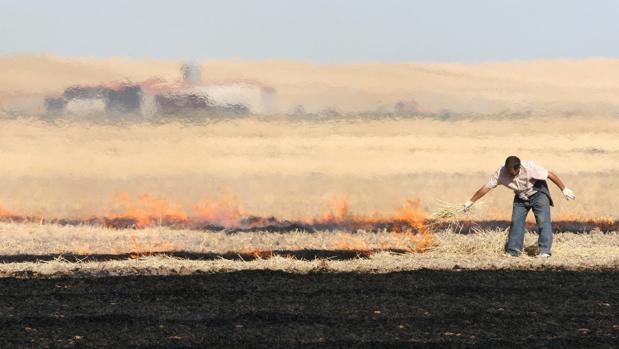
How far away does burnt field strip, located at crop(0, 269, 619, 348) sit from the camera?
11.4 metres

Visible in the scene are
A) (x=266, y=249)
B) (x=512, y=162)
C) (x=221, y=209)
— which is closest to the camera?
(x=512, y=162)

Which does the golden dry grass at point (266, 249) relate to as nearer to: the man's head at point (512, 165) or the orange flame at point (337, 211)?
the man's head at point (512, 165)

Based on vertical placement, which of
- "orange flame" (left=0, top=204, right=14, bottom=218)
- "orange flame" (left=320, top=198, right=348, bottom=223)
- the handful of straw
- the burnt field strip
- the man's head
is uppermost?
the man's head

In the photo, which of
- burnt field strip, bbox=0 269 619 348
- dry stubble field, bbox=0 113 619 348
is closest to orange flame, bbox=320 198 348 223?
dry stubble field, bbox=0 113 619 348

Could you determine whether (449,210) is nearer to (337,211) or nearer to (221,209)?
(337,211)

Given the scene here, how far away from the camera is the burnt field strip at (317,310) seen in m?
11.4

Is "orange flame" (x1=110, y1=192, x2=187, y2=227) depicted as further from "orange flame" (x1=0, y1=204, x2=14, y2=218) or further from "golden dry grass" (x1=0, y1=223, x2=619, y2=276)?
"orange flame" (x1=0, y1=204, x2=14, y2=218)

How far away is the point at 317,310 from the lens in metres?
12.9

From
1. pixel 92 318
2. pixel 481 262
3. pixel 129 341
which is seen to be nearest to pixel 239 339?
pixel 129 341

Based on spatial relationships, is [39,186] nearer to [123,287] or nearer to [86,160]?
[86,160]

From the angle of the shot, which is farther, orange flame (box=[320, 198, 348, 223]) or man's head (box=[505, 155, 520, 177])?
orange flame (box=[320, 198, 348, 223])

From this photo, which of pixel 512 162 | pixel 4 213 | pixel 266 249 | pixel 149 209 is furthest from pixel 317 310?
pixel 4 213

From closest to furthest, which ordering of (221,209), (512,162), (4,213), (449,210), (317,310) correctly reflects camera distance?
(317,310) → (512,162) → (449,210) → (221,209) → (4,213)

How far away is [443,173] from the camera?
25.8 m
